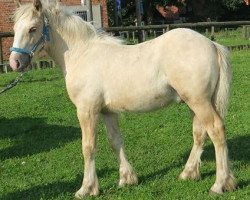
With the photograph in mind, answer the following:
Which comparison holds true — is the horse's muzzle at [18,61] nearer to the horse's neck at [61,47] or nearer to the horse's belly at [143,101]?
the horse's neck at [61,47]

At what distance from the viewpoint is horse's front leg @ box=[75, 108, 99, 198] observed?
527 cm

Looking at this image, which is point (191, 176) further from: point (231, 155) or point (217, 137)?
point (231, 155)

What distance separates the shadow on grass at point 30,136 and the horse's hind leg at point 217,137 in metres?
3.27

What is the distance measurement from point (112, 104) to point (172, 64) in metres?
0.81

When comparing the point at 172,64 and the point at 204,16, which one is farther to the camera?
the point at 204,16

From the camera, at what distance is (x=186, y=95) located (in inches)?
196

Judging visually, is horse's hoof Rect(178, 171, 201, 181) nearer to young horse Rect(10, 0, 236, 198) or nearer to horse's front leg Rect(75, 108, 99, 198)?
young horse Rect(10, 0, 236, 198)

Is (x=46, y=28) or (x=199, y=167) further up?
(x=46, y=28)

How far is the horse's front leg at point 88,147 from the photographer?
17.3 feet

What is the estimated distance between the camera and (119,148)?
228 inches

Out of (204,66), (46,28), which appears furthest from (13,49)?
(204,66)

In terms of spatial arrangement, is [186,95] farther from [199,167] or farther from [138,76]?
[199,167]

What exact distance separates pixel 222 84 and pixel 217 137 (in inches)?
22.0

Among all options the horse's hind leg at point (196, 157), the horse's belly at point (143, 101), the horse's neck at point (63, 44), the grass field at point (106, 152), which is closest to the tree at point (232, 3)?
the grass field at point (106, 152)
